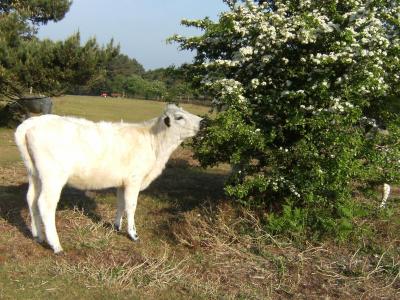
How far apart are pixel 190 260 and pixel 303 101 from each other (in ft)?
9.49

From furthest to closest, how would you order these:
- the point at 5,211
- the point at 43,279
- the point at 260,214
A: the point at 5,211, the point at 260,214, the point at 43,279

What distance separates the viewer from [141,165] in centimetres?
751

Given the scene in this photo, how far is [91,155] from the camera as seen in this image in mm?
6980

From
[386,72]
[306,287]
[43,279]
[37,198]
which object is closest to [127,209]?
[37,198]

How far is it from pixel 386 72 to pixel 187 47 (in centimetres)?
347

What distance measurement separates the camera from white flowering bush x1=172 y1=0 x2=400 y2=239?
6914 mm

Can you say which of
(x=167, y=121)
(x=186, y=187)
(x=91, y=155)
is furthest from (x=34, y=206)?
(x=186, y=187)

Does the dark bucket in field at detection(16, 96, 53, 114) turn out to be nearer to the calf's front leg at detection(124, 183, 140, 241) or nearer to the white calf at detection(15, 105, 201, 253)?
the white calf at detection(15, 105, 201, 253)

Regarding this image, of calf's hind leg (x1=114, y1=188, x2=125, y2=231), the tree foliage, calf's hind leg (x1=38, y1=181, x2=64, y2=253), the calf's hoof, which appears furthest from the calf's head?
the tree foliage

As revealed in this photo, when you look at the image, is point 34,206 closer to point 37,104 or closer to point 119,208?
point 119,208

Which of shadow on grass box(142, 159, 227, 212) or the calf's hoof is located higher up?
shadow on grass box(142, 159, 227, 212)

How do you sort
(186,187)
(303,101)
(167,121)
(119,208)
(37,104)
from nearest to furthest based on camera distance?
(303,101)
(167,121)
(119,208)
(186,187)
(37,104)

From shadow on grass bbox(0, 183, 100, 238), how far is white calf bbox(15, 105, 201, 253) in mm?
878

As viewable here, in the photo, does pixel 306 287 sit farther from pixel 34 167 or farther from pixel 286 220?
pixel 34 167
